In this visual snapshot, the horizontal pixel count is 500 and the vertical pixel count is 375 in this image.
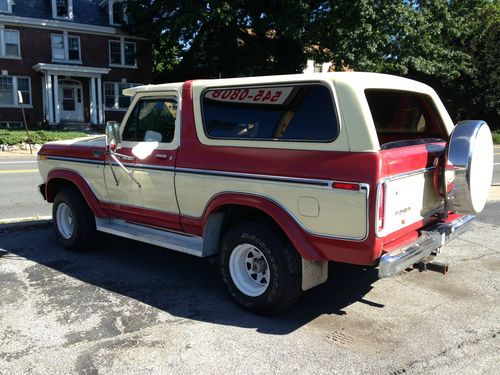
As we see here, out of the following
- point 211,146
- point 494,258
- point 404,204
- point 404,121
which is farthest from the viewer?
point 494,258

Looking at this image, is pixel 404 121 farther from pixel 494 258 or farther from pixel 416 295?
pixel 494 258

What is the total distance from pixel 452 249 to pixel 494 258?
1.63 ft

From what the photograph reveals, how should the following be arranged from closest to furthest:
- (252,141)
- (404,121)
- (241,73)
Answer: (252,141) < (404,121) < (241,73)

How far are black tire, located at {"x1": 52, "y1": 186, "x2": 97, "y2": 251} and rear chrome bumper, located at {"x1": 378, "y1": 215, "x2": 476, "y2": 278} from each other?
3.66 meters

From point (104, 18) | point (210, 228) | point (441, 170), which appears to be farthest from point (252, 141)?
point (104, 18)

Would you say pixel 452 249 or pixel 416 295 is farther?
pixel 452 249

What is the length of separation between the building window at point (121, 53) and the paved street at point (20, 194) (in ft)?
60.7

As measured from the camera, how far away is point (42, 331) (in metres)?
3.72

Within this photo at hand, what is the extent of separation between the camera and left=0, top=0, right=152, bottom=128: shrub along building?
2781 centimetres

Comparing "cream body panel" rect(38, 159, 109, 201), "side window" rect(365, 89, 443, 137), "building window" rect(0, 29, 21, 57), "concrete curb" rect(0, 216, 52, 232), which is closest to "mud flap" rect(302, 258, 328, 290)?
"side window" rect(365, 89, 443, 137)

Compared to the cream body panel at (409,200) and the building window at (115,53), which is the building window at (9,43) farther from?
the cream body panel at (409,200)

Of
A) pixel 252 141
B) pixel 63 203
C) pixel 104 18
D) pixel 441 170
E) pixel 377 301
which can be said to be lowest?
pixel 377 301

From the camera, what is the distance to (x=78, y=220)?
555cm

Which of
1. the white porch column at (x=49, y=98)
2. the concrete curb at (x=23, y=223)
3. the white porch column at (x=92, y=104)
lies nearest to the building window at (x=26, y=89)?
the white porch column at (x=49, y=98)
